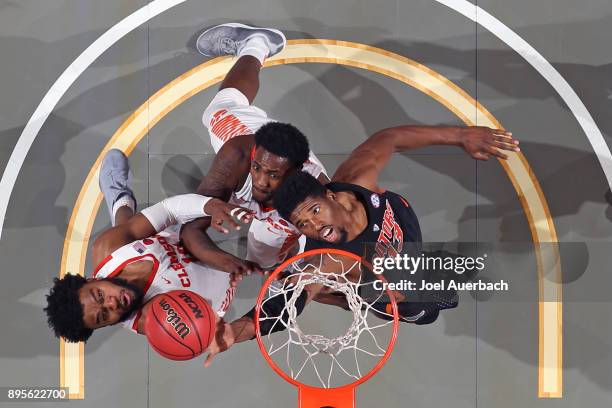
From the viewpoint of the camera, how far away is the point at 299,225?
2854 mm

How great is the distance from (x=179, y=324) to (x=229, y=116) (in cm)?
97

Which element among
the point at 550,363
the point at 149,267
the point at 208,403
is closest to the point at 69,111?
the point at 149,267

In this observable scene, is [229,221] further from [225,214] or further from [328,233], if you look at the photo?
[328,233]

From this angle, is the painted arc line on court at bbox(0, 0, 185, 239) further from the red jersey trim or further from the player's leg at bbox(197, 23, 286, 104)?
the red jersey trim

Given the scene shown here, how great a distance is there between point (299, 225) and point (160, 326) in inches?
28.1

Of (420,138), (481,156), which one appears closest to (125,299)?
(420,138)

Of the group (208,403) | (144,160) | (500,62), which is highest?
(500,62)

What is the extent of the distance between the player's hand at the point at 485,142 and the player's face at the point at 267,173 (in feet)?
2.71

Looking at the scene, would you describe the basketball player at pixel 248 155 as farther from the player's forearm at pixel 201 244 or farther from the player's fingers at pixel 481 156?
the player's fingers at pixel 481 156

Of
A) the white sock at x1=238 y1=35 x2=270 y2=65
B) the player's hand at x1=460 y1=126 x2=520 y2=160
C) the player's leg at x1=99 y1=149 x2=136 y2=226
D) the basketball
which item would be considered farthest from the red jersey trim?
the player's hand at x1=460 y1=126 x2=520 y2=160

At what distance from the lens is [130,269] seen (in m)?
2.92

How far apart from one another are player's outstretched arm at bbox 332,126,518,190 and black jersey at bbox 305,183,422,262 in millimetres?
136

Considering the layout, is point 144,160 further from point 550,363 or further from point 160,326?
point 550,363

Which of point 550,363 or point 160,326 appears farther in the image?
point 550,363
